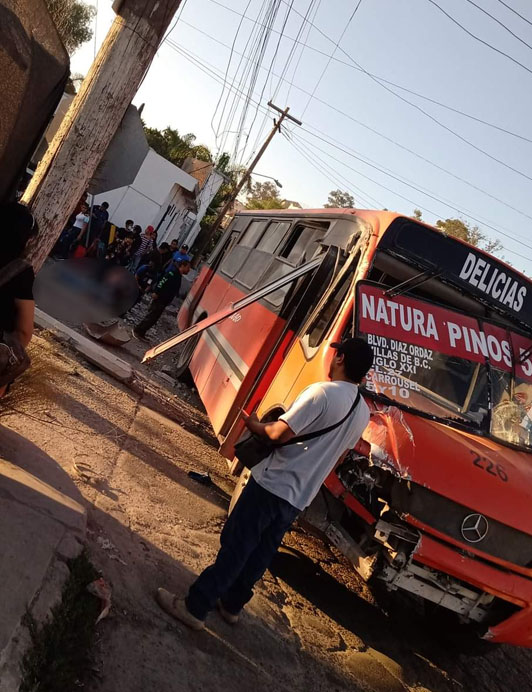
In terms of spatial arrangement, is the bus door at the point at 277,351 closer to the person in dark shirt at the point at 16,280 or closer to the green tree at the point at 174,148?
the person in dark shirt at the point at 16,280

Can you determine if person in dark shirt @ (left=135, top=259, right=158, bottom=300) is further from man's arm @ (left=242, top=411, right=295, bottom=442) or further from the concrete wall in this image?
the concrete wall

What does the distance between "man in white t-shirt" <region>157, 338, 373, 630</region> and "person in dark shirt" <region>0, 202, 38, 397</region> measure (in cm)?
138

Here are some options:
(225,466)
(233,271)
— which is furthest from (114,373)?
(233,271)

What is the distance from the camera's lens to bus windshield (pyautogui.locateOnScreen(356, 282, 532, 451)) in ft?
16.4

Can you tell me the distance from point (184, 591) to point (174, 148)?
160 feet

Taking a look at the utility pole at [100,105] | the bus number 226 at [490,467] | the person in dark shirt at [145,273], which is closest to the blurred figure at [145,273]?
the person in dark shirt at [145,273]

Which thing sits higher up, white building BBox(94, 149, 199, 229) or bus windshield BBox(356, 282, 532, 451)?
white building BBox(94, 149, 199, 229)

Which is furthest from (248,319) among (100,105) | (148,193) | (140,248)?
(148,193)

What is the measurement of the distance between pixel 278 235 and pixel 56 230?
3.42 m

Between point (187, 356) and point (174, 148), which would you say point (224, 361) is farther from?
point (174, 148)

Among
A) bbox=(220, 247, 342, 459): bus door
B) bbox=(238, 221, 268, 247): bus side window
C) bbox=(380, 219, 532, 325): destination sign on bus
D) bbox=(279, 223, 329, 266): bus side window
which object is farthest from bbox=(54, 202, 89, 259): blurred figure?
bbox=(380, 219, 532, 325): destination sign on bus

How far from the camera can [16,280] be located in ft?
11.3

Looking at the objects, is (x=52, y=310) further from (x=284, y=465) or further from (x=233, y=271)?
(x=284, y=465)

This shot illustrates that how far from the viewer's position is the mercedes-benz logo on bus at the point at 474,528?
4328 mm
